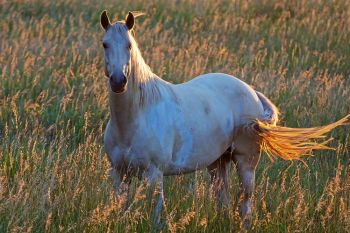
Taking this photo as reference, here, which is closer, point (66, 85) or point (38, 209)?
point (38, 209)

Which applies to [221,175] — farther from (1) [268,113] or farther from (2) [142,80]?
(2) [142,80]

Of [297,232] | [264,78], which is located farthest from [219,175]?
[264,78]

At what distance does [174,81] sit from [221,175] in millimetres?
3020

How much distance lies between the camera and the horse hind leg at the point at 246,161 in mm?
5305

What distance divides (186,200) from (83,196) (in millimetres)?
697

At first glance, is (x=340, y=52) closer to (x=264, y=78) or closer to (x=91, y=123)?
(x=264, y=78)

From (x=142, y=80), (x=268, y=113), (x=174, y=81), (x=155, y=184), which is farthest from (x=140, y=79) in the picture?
(x=174, y=81)

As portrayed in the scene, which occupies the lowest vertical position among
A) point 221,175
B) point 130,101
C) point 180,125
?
point 221,175

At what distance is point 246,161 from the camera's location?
5.35 m

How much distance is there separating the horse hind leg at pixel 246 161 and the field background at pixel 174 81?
108 mm

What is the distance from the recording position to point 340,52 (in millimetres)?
11102

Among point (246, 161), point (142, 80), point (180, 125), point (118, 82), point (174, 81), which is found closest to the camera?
point (118, 82)

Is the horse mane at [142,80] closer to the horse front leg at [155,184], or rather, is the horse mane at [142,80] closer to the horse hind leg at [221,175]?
the horse front leg at [155,184]

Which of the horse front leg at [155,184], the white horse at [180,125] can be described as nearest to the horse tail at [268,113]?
the white horse at [180,125]
